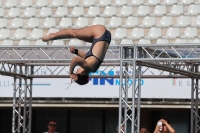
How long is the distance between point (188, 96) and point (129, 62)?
14.5ft

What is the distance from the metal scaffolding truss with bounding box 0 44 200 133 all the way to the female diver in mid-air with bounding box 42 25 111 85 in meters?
4.22

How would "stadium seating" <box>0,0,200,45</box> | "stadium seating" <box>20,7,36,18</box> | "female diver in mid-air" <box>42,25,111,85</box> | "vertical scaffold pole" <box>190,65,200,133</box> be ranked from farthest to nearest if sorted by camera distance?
"stadium seating" <box>20,7,36,18</box>
"stadium seating" <box>0,0,200,45</box>
"vertical scaffold pole" <box>190,65,200,133</box>
"female diver in mid-air" <box>42,25,111,85</box>

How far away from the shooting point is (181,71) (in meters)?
16.3

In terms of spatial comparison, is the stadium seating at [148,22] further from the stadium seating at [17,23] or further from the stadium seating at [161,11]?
the stadium seating at [17,23]

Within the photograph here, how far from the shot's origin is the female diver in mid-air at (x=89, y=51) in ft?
32.1

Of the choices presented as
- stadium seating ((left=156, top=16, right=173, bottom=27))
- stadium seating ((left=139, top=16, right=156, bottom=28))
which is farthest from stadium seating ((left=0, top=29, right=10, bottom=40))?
stadium seating ((left=156, top=16, right=173, bottom=27))

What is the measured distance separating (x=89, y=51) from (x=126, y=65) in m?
4.92

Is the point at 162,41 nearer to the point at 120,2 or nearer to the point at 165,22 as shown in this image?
the point at 165,22

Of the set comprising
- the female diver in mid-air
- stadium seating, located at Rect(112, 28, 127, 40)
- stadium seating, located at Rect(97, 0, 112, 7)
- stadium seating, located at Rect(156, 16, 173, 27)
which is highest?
stadium seating, located at Rect(97, 0, 112, 7)

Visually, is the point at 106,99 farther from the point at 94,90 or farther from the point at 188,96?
the point at 188,96

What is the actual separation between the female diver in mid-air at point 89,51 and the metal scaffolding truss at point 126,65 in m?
4.22

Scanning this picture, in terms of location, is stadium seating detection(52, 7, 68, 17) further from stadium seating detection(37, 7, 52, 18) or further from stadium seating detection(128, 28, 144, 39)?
stadium seating detection(128, 28, 144, 39)

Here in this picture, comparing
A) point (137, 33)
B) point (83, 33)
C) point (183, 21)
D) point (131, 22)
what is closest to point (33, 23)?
point (131, 22)

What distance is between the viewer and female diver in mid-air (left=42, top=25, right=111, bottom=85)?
978 centimetres
